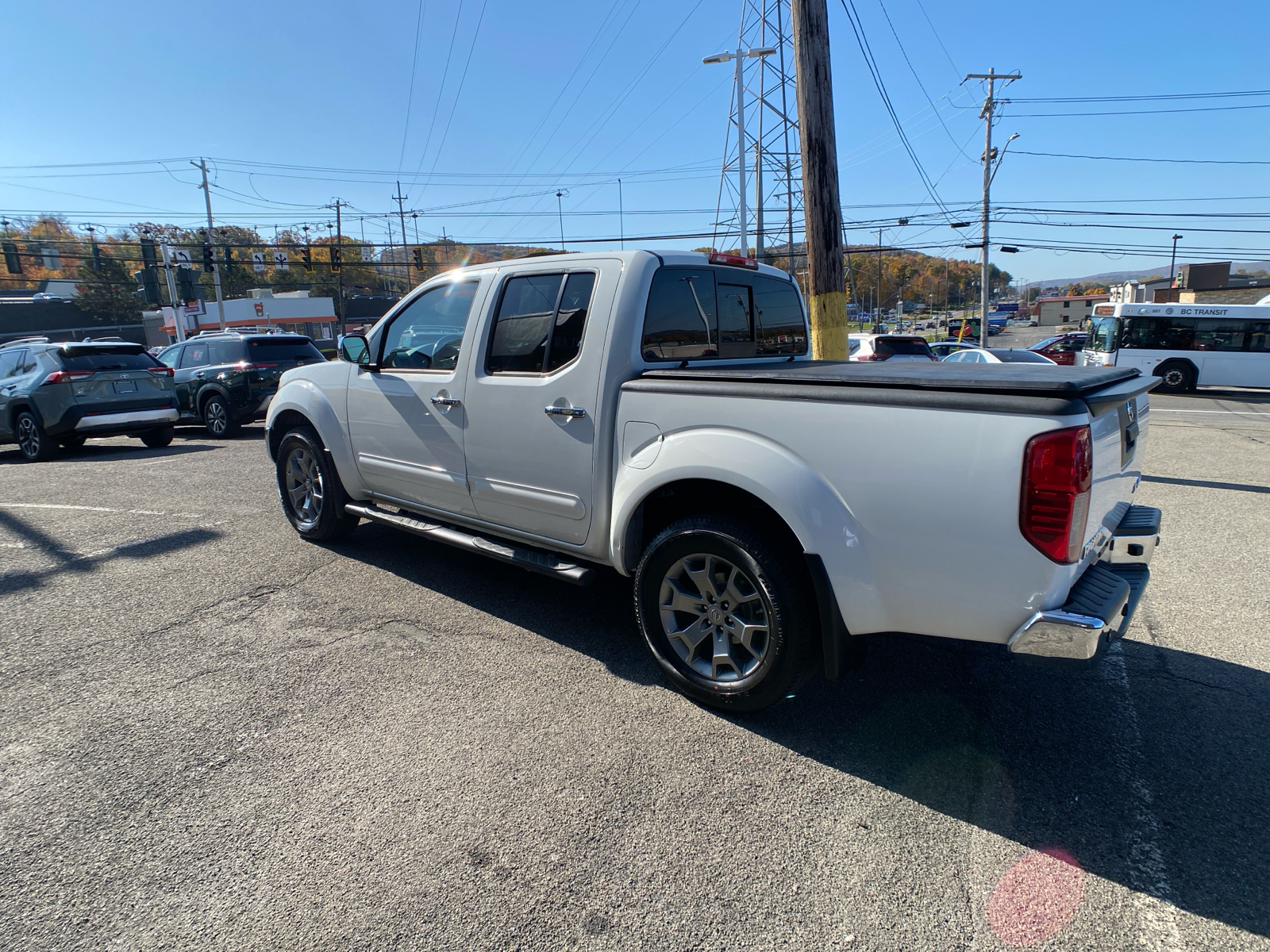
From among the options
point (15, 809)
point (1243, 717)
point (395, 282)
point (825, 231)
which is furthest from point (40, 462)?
point (395, 282)

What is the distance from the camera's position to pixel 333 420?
5.14 m

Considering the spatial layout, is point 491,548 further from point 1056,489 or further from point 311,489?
point 1056,489

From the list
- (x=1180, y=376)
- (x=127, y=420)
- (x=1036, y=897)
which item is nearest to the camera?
(x=1036, y=897)

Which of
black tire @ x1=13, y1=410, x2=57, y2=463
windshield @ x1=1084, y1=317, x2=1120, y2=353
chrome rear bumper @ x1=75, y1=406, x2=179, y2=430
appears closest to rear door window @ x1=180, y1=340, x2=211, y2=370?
chrome rear bumper @ x1=75, y1=406, x2=179, y2=430

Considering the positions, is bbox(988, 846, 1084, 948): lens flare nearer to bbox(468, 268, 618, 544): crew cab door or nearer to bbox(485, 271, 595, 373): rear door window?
bbox(468, 268, 618, 544): crew cab door

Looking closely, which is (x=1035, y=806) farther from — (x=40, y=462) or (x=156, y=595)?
(x=40, y=462)

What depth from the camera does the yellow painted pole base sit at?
7.01 m

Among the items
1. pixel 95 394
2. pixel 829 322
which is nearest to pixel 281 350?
pixel 95 394

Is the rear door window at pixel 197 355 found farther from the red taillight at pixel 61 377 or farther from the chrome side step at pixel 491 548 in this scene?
the chrome side step at pixel 491 548

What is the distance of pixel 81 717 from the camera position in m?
3.23

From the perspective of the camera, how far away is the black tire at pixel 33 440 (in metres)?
10.3

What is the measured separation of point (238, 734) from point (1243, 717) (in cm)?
432

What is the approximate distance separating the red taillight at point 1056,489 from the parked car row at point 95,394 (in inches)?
480

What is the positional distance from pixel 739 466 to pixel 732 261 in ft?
5.64
